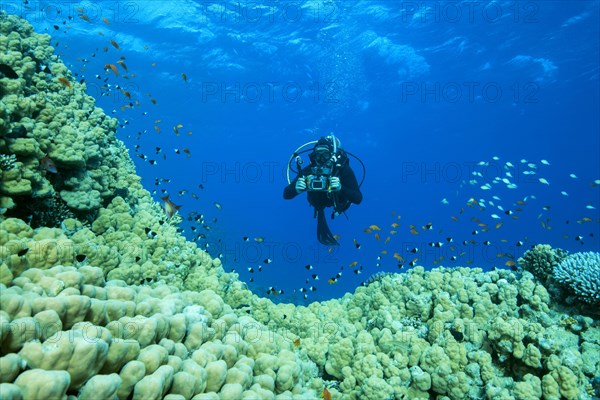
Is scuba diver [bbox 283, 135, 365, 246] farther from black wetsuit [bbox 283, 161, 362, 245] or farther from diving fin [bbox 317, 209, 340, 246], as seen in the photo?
diving fin [bbox 317, 209, 340, 246]

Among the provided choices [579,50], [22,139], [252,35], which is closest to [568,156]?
[579,50]

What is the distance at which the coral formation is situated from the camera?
2.01 m

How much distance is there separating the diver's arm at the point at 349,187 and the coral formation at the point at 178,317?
392 cm

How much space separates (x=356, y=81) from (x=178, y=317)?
4121 cm

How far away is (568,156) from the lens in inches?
2675

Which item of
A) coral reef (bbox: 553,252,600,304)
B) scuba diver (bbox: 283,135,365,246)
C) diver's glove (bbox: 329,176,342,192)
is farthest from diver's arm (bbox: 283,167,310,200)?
coral reef (bbox: 553,252,600,304)

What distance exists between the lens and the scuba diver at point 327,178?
9.38 metres

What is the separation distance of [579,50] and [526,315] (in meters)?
33.1

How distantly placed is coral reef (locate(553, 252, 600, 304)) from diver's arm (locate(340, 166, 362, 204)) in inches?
219

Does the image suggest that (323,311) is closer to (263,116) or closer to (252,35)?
(252,35)

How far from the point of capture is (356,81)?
40.6 metres

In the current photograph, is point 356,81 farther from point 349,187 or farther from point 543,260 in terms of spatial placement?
point 543,260

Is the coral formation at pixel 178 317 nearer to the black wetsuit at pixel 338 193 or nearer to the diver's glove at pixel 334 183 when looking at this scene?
the diver's glove at pixel 334 183

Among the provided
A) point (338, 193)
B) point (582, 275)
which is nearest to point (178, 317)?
point (582, 275)
